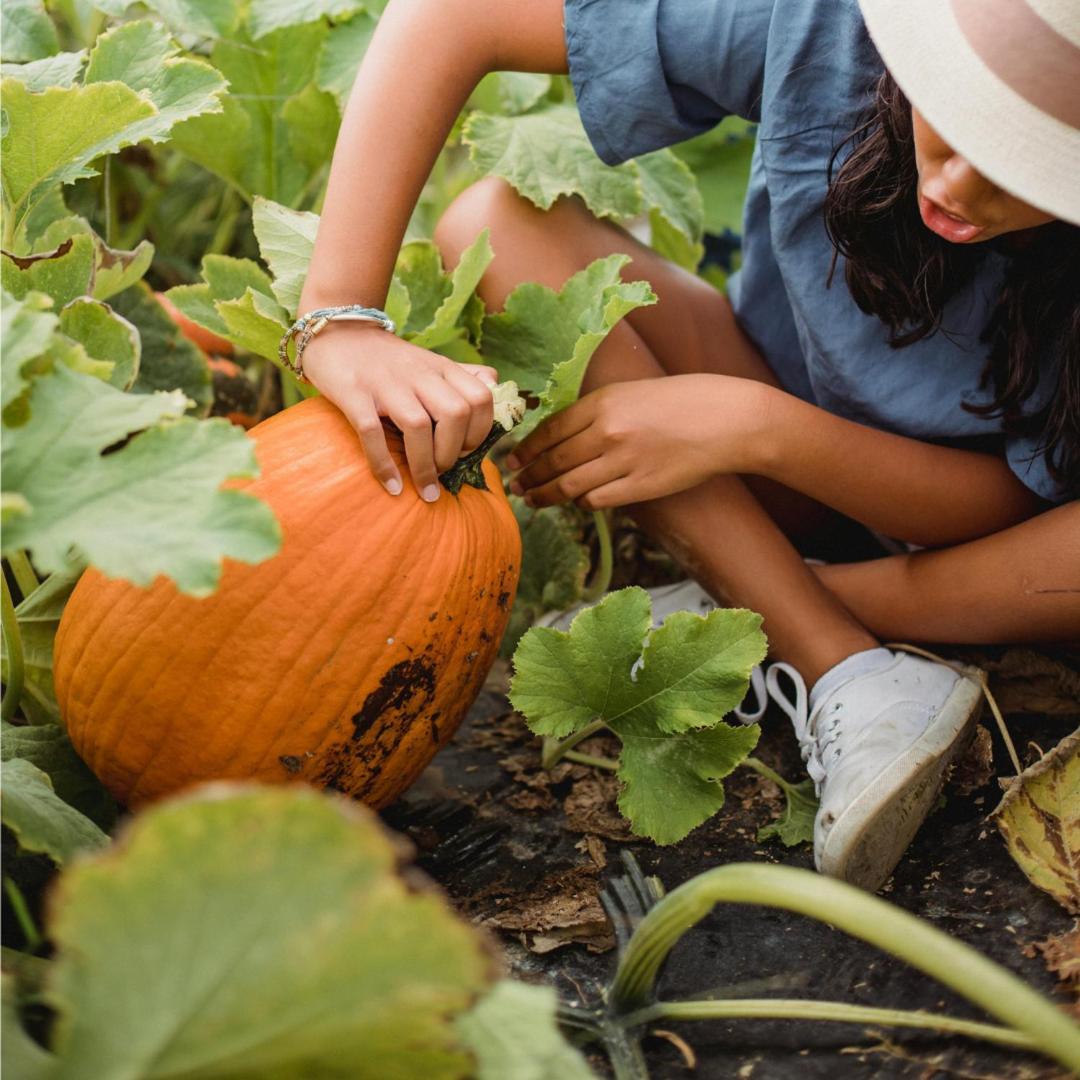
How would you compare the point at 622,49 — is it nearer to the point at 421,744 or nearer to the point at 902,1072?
the point at 421,744

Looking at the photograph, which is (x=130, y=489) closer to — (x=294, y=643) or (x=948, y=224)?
(x=294, y=643)

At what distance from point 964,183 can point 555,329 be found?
0.48 meters

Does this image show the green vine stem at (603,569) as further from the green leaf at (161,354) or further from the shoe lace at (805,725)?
the green leaf at (161,354)

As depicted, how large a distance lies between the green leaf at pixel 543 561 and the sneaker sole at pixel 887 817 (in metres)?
0.48

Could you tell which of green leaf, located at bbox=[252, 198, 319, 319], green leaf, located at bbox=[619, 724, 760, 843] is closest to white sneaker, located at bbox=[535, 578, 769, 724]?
green leaf, located at bbox=[619, 724, 760, 843]

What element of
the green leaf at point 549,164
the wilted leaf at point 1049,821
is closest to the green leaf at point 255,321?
the green leaf at point 549,164

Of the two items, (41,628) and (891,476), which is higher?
(41,628)

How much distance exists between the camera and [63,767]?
114 cm

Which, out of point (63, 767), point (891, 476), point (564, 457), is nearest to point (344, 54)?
point (564, 457)

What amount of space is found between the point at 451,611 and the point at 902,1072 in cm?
52

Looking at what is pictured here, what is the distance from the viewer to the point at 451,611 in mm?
1110

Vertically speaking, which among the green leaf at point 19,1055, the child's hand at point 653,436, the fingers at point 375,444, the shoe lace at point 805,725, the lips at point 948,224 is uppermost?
the lips at point 948,224

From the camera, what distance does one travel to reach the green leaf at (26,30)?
1486 mm

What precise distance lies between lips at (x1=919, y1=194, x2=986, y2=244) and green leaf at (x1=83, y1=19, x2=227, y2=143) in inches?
27.0
